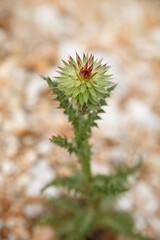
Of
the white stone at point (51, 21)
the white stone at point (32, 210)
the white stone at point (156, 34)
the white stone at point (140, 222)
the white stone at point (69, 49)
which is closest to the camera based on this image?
the white stone at point (32, 210)

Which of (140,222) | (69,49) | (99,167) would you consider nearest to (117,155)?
(99,167)

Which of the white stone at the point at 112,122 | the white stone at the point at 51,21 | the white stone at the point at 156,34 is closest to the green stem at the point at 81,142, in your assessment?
the white stone at the point at 112,122

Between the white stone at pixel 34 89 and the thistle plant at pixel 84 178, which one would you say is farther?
the white stone at pixel 34 89

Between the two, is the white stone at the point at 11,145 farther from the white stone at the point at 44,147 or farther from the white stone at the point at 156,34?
the white stone at the point at 156,34

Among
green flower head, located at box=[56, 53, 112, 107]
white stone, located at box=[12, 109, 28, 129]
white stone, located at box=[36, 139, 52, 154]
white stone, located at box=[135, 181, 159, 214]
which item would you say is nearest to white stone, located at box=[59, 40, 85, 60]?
white stone, located at box=[12, 109, 28, 129]

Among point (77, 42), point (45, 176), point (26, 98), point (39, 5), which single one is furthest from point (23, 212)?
point (39, 5)

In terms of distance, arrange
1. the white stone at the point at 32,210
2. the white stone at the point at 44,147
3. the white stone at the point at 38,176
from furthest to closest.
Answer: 1. the white stone at the point at 44,147
2. the white stone at the point at 38,176
3. the white stone at the point at 32,210

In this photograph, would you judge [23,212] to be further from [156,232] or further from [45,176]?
[156,232]
